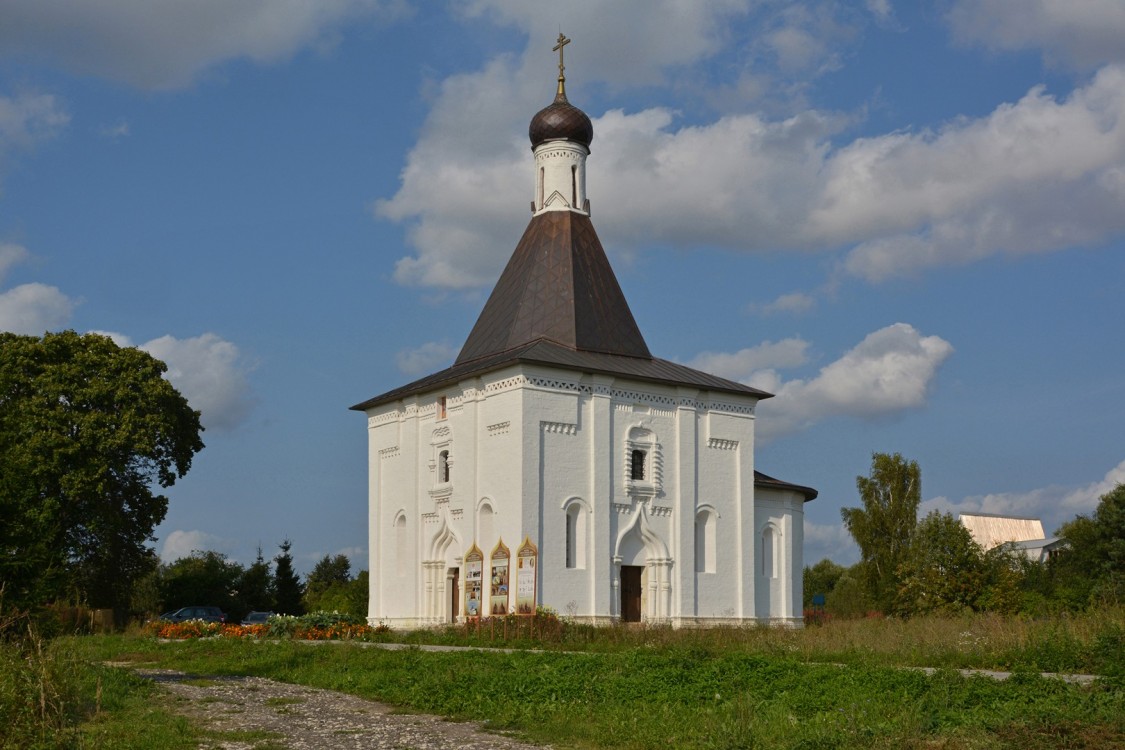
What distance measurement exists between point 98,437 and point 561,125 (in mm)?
14416

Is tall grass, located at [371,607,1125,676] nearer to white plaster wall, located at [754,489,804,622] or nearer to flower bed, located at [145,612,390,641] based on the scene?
flower bed, located at [145,612,390,641]

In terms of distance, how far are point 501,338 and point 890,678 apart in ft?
62.4

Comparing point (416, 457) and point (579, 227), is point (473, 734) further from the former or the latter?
point (579, 227)

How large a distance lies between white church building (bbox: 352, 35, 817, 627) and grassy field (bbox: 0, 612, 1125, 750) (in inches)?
336

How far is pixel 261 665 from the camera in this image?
17.2m

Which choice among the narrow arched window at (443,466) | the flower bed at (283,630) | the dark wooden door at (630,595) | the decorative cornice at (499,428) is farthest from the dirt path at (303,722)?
the narrow arched window at (443,466)

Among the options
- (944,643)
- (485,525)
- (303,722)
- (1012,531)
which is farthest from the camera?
(1012,531)

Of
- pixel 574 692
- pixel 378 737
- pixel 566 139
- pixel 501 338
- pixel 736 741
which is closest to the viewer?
pixel 736 741

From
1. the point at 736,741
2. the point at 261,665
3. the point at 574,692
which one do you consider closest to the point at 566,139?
the point at 261,665

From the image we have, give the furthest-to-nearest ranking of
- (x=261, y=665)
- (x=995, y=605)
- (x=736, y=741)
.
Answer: (x=995, y=605) → (x=261, y=665) → (x=736, y=741)

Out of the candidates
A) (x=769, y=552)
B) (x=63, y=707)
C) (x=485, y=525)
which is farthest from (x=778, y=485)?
(x=63, y=707)

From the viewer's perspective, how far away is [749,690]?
1123 centimetres

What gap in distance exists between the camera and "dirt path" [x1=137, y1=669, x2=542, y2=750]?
32.4ft

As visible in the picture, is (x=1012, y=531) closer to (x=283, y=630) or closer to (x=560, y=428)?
(x=560, y=428)
